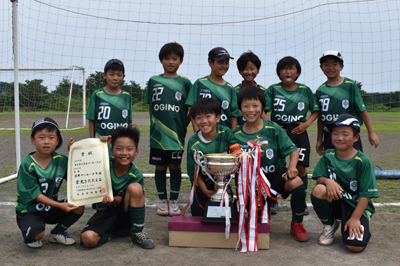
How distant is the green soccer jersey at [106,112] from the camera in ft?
12.7

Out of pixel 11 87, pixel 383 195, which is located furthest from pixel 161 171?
pixel 11 87

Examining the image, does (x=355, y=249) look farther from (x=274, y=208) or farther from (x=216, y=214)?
(x=274, y=208)

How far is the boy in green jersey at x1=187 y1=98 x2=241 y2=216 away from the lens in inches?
130

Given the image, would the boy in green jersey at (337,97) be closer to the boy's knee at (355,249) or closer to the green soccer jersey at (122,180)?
the boy's knee at (355,249)

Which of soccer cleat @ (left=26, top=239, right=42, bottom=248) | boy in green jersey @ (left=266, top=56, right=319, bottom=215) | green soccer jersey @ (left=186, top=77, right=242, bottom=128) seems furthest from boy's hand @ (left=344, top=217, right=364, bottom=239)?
soccer cleat @ (left=26, top=239, right=42, bottom=248)

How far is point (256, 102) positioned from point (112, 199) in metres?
1.53

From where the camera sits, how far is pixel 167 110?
403cm

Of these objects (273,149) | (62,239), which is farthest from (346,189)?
(62,239)

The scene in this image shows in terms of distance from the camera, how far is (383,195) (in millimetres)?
4660

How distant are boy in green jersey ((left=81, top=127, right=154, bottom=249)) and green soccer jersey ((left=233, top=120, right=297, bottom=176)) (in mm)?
1007

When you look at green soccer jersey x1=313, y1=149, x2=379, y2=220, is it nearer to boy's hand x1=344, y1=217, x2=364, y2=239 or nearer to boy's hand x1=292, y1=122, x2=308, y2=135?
boy's hand x1=344, y1=217, x2=364, y2=239

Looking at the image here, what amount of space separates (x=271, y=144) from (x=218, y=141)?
50 centimetres

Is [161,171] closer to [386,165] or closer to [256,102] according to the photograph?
[256,102]

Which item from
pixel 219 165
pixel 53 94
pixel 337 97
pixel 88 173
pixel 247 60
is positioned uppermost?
pixel 247 60
